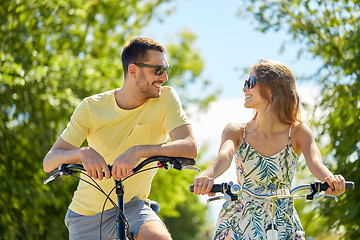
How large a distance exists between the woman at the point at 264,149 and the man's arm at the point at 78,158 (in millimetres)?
671

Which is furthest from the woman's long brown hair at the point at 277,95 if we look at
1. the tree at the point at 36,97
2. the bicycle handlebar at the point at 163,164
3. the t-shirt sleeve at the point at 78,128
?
the tree at the point at 36,97

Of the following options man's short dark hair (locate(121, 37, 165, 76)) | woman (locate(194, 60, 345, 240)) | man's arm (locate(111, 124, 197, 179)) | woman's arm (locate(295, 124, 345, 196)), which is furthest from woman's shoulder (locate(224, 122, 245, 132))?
man's short dark hair (locate(121, 37, 165, 76))

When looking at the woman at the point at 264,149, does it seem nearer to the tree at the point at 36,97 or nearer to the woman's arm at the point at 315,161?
the woman's arm at the point at 315,161

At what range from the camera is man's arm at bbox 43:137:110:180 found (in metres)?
3.26

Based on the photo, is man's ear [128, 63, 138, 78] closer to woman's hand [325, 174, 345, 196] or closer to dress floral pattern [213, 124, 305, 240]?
dress floral pattern [213, 124, 305, 240]

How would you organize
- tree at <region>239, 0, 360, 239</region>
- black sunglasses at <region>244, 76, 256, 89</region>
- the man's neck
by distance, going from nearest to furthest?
black sunglasses at <region>244, 76, 256, 89</region> < the man's neck < tree at <region>239, 0, 360, 239</region>

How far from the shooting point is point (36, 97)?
1191cm

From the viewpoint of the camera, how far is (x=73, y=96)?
A: 1255 centimetres

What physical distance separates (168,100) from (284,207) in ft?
3.37

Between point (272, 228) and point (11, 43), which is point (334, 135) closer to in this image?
point (272, 228)

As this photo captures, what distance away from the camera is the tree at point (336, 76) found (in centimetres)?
774

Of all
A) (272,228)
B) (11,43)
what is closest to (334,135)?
(272,228)

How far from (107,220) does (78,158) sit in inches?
23.9

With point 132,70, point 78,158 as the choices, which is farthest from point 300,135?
point 78,158
